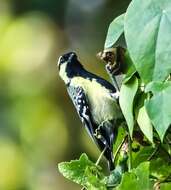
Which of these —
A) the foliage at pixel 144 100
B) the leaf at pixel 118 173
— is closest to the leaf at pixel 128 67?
the foliage at pixel 144 100

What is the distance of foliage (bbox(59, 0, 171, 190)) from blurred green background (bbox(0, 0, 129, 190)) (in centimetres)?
214

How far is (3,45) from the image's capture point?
3734 mm

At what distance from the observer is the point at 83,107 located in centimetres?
144

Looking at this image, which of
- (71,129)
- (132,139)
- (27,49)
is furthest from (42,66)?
(132,139)

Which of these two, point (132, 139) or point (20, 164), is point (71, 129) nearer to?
point (20, 164)

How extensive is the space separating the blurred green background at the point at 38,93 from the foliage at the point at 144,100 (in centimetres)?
214

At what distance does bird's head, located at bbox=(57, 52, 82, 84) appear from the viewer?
144cm

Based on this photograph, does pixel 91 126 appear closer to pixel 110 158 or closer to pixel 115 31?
pixel 110 158

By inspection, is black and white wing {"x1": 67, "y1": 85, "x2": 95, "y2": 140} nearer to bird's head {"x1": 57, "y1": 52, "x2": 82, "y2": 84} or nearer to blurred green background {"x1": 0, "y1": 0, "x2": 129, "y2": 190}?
bird's head {"x1": 57, "y1": 52, "x2": 82, "y2": 84}

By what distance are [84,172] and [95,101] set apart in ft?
0.88

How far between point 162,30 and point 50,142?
9.26ft

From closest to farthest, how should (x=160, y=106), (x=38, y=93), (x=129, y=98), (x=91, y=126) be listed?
(x=160, y=106)
(x=129, y=98)
(x=91, y=126)
(x=38, y=93)

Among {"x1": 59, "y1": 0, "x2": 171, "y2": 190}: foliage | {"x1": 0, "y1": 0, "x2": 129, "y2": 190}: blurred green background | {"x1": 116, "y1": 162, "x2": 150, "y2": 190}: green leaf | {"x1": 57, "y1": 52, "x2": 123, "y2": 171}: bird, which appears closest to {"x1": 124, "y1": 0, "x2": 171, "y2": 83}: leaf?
{"x1": 59, "y1": 0, "x2": 171, "y2": 190}: foliage

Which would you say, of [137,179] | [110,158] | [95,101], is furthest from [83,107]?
[137,179]
